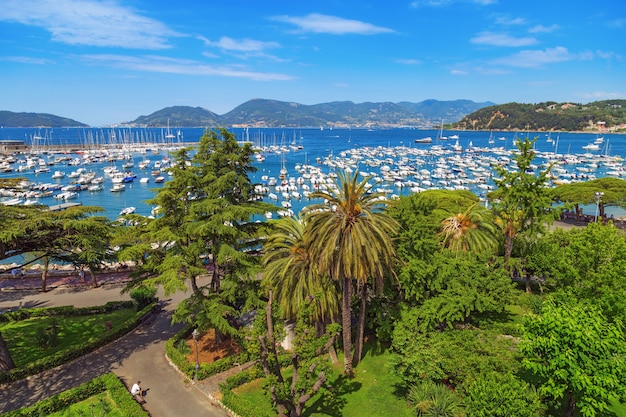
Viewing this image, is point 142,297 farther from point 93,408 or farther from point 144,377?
point 93,408

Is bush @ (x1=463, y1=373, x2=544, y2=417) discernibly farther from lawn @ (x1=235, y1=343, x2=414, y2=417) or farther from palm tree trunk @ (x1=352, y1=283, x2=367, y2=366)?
palm tree trunk @ (x1=352, y1=283, x2=367, y2=366)

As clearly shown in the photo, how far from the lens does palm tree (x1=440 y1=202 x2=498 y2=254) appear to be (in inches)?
979

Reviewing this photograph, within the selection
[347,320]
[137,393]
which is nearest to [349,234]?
[347,320]

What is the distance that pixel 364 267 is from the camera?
16.5m

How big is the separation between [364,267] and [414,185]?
84816 mm

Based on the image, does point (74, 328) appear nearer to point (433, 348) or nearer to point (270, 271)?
point (270, 271)

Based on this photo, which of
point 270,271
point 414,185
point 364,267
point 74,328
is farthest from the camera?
point 414,185

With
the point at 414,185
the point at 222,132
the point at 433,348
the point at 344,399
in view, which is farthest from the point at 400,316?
the point at 414,185

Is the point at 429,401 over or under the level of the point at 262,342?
under

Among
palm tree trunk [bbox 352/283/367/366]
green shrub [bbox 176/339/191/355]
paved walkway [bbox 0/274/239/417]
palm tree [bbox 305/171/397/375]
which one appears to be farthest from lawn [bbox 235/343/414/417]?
palm tree [bbox 305/171/397/375]

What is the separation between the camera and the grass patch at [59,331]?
21.6m

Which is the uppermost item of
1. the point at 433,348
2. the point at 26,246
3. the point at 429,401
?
the point at 26,246

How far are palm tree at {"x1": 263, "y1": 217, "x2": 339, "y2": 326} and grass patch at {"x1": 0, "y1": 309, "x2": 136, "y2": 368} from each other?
1116 centimetres

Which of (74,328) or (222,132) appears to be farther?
(74,328)
